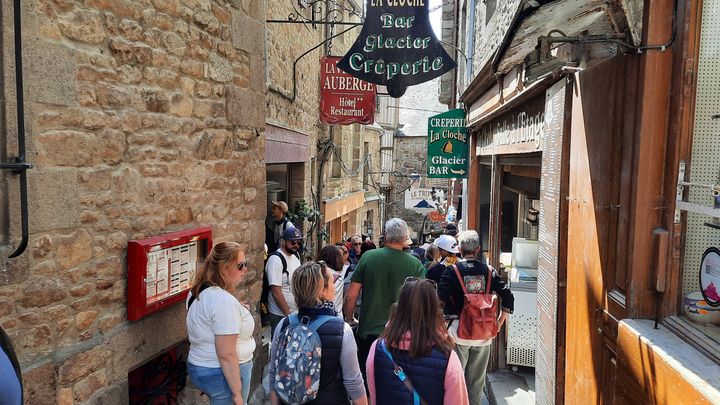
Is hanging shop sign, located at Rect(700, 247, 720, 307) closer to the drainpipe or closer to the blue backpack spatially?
the blue backpack

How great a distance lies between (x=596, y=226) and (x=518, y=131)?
2921 mm

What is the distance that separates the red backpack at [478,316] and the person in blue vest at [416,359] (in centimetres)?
167

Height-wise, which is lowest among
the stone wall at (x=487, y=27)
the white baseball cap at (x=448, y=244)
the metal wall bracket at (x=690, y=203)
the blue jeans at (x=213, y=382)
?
the blue jeans at (x=213, y=382)

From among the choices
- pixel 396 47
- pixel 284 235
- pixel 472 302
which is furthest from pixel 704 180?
pixel 396 47

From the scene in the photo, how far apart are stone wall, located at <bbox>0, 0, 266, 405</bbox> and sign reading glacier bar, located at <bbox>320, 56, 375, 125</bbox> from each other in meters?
5.28

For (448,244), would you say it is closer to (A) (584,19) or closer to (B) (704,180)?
(A) (584,19)

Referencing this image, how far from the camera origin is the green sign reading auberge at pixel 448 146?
1012 cm

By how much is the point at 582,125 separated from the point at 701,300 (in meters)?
1.41

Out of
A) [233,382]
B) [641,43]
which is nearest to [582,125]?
[641,43]

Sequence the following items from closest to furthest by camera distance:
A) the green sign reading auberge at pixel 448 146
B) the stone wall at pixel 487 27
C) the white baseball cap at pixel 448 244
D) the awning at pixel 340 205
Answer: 1. the white baseball cap at pixel 448 244
2. the stone wall at pixel 487 27
3. the green sign reading auberge at pixel 448 146
4. the awning at pixel 340 205

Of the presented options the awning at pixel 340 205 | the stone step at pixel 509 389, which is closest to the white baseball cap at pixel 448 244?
the stone step at pixel 509 389

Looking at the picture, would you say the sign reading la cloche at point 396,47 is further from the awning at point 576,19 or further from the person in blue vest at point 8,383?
the person in blue vest at point 8,383

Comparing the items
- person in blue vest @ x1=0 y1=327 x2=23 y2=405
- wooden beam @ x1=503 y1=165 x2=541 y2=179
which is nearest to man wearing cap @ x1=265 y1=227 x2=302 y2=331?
wooden beam @ x1=503 y1=165 x2=541 y2=179

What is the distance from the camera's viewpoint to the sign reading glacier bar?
31.6 feet
